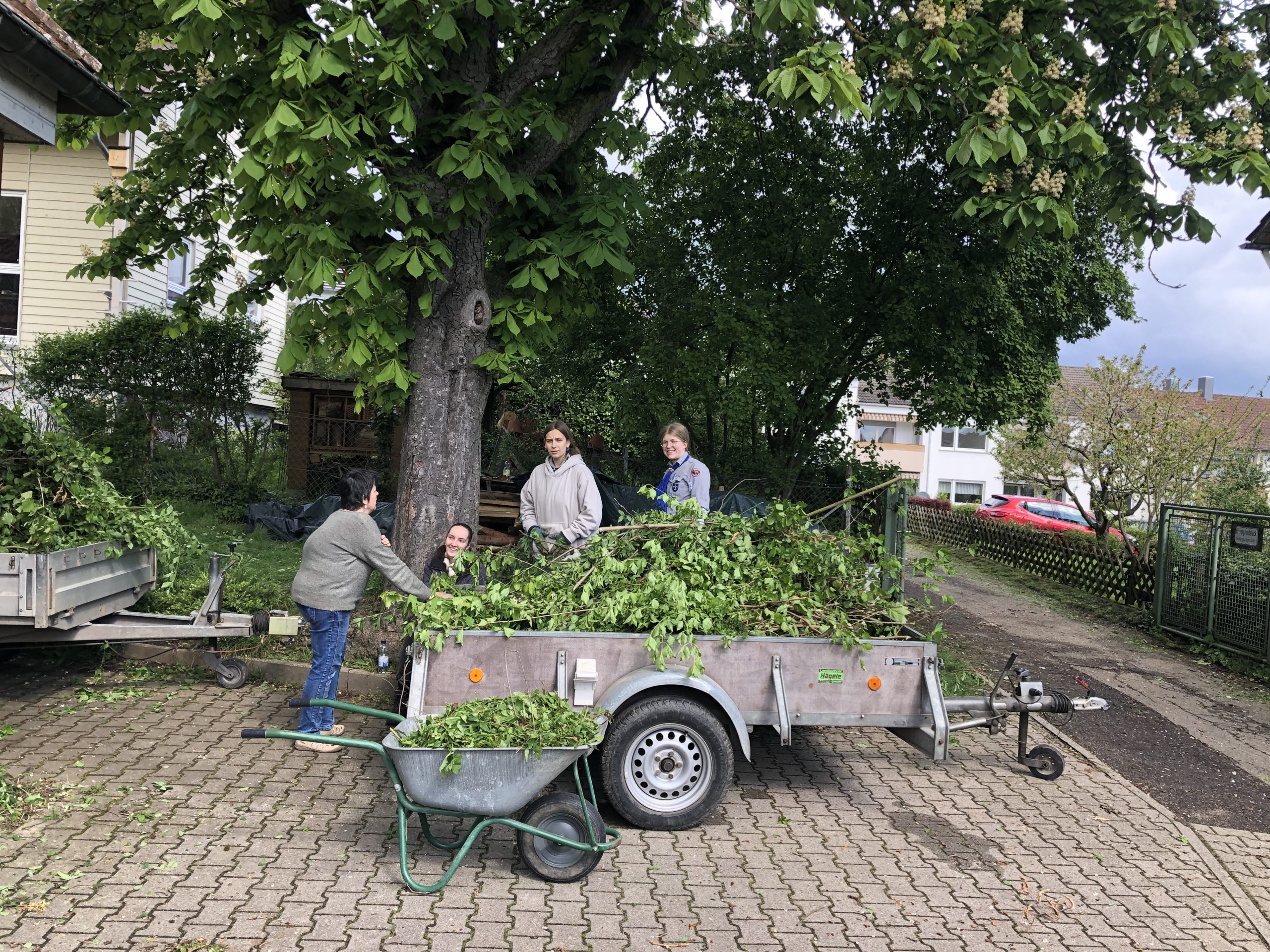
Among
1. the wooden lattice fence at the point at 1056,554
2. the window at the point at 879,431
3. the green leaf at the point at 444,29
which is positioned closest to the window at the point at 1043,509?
the wooden lattice fence at the point at 1056,554

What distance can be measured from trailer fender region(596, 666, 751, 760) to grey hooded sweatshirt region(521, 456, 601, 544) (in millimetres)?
1769

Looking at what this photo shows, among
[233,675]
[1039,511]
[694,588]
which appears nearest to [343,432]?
[233,675]

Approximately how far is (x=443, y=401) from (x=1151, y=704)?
6885 millimetres

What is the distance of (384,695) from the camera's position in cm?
752

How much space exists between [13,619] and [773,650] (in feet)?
15.1

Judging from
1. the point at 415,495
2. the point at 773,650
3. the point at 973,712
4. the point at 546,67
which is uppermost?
the point at 546,67

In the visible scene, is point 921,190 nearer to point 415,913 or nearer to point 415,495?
point 415,495

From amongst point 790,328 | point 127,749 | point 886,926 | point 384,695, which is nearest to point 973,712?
point 886,926

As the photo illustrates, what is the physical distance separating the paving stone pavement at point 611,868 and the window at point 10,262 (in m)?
13.7

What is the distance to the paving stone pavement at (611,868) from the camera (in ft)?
13.4

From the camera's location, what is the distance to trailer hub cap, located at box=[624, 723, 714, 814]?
5.20m

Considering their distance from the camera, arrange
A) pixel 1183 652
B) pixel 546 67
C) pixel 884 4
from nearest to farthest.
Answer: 1. pixel 884 4
2. pixel 546 67
3. pixel 1183 652

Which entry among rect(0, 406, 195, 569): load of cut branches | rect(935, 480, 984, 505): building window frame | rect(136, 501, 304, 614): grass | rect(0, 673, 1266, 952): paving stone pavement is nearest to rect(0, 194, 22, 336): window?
rect(136, 501, 304, 614): grass

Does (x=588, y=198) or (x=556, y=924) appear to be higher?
(x=588, y=198)
